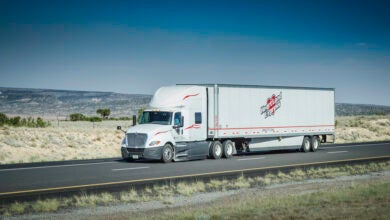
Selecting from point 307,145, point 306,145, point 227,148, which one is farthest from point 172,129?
point 307,145

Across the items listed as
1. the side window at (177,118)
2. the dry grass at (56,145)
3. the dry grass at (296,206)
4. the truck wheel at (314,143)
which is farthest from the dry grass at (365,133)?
the dry grass at (296,206)

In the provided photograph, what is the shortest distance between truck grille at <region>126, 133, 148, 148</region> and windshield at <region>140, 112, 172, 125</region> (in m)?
1.51

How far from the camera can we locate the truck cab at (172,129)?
76.5 ft

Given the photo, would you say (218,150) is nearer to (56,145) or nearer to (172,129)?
(172,129)

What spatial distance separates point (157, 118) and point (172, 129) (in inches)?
42.3

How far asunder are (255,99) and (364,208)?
57.3 feet

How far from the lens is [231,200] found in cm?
1325

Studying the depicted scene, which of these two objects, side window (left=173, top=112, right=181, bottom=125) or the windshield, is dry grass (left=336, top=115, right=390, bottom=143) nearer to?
side window (left=173, top=112, right=181, bottom=125)

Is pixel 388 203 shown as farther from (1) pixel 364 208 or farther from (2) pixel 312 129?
(2) pixel 312 129

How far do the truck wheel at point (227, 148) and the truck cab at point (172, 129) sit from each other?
116 centimetres

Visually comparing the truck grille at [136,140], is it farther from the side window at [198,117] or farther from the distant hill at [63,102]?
the distant hill at [63,102]

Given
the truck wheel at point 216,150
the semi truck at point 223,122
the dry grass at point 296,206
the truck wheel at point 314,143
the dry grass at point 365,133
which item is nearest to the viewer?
the dry grass at point 296,206

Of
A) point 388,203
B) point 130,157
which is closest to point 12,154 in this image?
point 130,157

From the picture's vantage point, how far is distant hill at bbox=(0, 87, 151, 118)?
138500 millimetres
